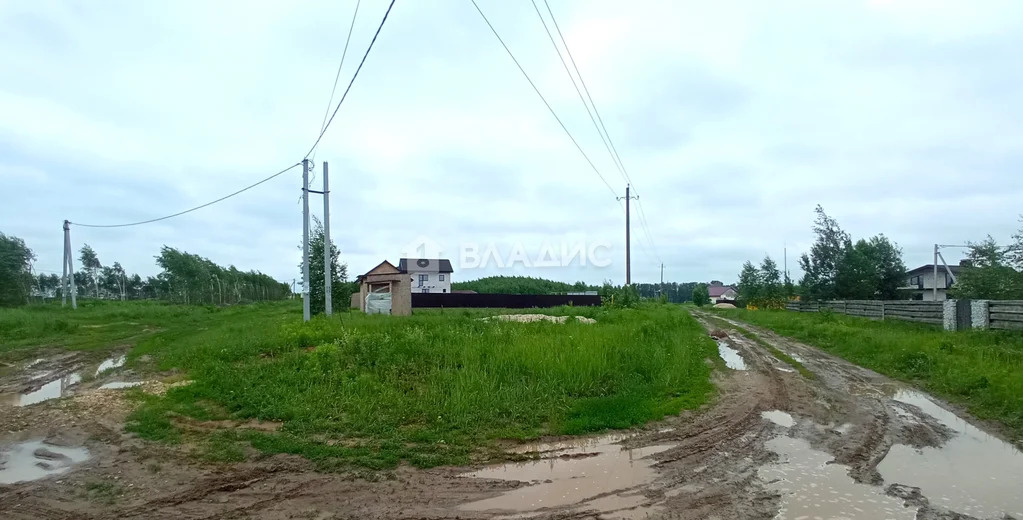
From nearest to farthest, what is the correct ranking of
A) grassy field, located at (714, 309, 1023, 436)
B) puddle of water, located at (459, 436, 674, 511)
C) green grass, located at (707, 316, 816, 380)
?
puddle of water, located at (459, 436, 674, 511) → grassy field, located at (714, 309, 1023, 436) → green grass, located at (707, 316, 816, 380)

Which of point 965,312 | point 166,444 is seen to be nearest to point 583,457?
point 166,444

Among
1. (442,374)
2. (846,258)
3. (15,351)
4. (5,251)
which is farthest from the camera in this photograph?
(5,251)

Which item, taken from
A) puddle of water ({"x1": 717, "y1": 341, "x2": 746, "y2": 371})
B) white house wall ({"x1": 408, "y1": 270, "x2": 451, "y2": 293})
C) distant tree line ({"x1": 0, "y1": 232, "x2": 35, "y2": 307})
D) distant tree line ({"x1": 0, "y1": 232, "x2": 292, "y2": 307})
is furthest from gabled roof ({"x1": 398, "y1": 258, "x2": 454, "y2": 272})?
puddle of water ({"x1": 717, "y1": 341, "x2": 746, "y2": 371})

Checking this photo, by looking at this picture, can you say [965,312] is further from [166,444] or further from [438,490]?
[166,444]

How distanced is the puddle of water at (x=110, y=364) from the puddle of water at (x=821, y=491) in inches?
489

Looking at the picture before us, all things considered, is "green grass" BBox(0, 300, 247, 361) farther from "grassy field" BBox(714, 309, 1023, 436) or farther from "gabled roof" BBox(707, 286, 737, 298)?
"gabled roof" BBox(707, 286, 737, 298)

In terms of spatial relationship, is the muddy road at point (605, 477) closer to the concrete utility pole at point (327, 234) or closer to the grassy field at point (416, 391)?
the grassy field at point (416, 391)

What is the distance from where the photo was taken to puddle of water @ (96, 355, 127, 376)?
456 inches

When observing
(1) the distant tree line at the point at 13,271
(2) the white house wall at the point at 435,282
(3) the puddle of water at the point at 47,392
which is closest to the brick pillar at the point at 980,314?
(3) the puddle of water at the point at 47,392

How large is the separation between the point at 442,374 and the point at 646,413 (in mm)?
3110

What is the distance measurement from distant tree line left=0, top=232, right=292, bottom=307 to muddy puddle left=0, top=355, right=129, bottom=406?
52.2 ft

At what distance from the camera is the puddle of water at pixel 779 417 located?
275 inches

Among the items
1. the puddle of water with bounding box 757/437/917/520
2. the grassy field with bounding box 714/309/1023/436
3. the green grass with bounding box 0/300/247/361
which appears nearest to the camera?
the puddle of water with bounding box 757/437/917/520

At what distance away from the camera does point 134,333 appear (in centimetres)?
2091
